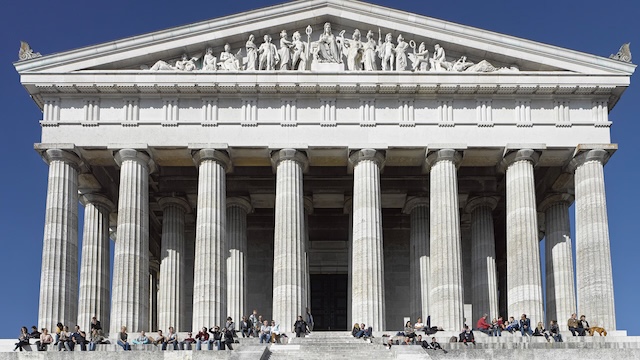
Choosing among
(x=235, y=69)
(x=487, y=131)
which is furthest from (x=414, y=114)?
(x=235, y=69)

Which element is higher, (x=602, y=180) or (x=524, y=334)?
(x=602, y=180)

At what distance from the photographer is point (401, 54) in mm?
67312

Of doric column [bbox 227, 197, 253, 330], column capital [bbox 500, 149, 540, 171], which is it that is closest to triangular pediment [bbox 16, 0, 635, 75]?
column capital [bbox 500, 149, 540, 171]

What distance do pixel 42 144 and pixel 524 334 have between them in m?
26.2

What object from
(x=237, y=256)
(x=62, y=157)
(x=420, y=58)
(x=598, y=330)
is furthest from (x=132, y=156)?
(x=598, y=330)

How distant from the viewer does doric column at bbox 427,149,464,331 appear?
6384 cm

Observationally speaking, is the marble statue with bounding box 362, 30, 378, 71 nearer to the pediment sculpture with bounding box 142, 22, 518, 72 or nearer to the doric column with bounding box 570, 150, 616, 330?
the pediment sculpture with bounding box 142, 22, 518, 72

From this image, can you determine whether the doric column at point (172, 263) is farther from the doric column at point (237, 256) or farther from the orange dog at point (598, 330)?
the orange dog at point (598, 330)

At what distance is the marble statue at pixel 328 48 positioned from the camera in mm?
67375

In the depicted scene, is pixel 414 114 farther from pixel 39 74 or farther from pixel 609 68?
pixel 39 74

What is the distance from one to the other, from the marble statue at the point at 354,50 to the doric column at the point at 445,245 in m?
6.25

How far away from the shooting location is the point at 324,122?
219 feet

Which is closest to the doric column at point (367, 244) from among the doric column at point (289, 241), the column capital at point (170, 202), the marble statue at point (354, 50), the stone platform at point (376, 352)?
the doric column at point (289, 241)

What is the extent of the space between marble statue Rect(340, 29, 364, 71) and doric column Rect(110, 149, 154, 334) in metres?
11.8
